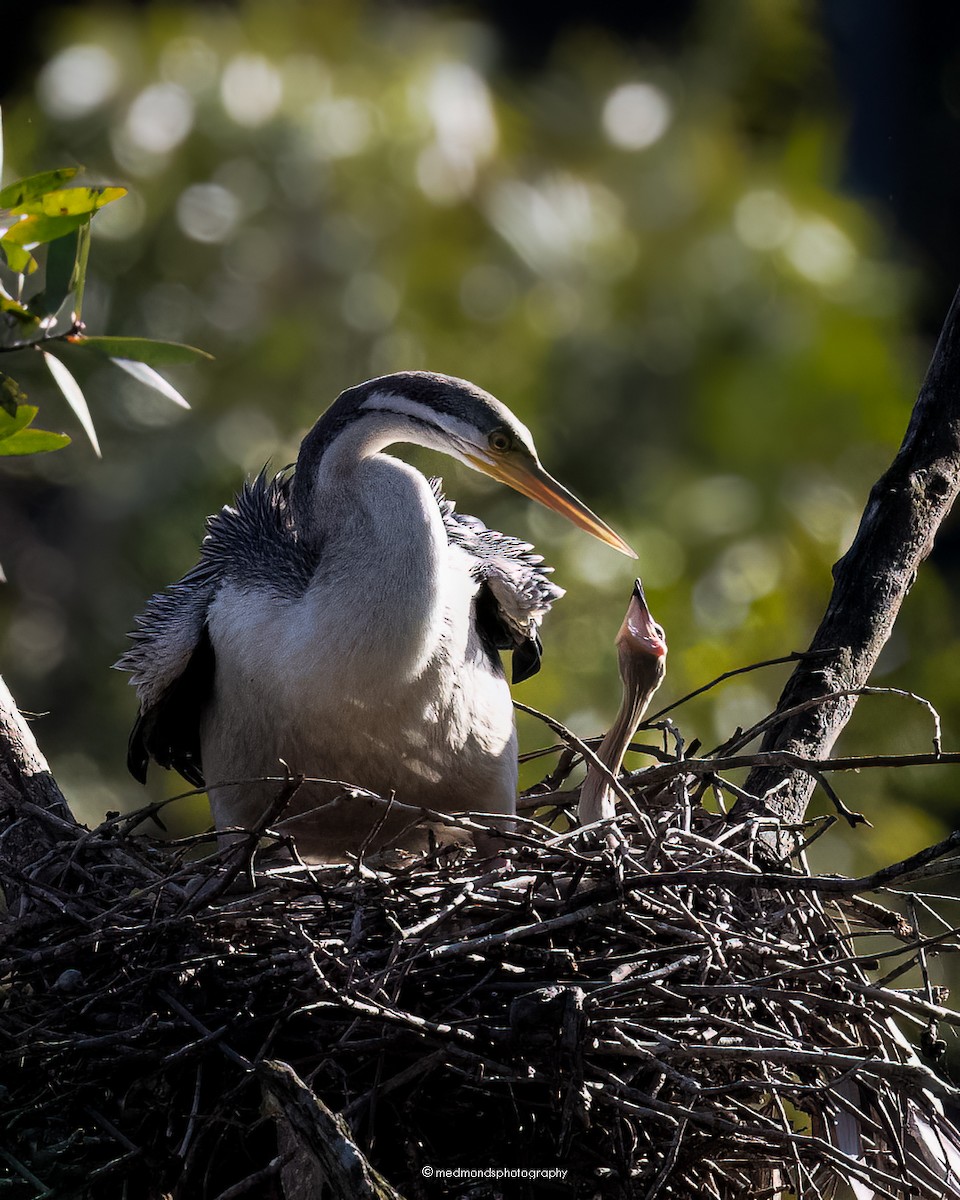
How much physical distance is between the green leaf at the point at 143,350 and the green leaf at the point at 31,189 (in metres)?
0.18

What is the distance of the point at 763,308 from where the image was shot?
21.2 feet

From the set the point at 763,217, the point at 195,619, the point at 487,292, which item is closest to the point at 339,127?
the point at 487,292

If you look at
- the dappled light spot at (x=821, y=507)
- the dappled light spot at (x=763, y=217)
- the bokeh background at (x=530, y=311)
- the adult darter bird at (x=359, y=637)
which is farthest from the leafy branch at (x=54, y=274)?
the dappled light spot at (x=763, y=217)

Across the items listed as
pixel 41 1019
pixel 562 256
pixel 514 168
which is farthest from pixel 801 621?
pixel 41 1019

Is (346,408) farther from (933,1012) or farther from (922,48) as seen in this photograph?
(922,48)

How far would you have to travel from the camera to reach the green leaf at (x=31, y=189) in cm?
169

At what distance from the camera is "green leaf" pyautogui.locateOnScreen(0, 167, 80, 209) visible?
1693 mm

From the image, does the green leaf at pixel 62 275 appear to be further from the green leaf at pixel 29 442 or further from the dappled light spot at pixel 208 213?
the dappled light spot at pixel 208 213

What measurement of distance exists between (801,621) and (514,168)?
2598mm

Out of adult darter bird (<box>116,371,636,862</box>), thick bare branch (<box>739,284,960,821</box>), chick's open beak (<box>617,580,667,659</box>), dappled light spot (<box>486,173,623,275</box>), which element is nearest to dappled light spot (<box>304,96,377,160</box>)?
dappled light spot (<box>486,173,623,275</box>)

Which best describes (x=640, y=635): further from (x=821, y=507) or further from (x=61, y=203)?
(x=821, y=507)

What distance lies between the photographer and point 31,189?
171 cm

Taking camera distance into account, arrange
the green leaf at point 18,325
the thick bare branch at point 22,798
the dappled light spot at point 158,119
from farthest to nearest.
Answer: the dappled light spot at point 158,119
the thick bare branch at point 22,798
the green leaf at point 18,325

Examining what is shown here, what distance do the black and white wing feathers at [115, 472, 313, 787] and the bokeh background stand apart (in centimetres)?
218
